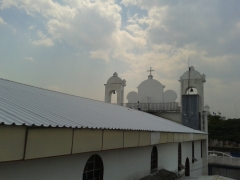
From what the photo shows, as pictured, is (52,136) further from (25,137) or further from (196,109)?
(196,109)

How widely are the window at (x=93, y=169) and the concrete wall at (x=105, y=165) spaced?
14 cm

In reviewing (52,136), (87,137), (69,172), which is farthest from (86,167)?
(52,136)

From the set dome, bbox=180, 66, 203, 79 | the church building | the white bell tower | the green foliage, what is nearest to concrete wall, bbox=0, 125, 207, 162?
the church building

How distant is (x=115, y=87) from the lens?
808 inches

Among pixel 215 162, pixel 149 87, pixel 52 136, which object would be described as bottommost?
pixel 215 162

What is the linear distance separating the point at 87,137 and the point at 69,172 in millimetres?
1308

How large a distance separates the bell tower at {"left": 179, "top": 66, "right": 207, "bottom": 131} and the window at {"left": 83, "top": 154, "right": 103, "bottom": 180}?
14495 millimetres

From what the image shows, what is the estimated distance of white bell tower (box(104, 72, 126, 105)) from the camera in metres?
20.5

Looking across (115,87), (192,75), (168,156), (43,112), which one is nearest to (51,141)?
(43,112)

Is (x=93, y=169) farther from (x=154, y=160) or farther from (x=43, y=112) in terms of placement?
(x=154, y=160)

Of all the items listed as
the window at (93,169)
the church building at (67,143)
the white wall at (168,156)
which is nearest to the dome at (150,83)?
the white wall at (168,156)

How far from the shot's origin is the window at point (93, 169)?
603cm

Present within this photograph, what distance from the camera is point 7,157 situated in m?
2.92

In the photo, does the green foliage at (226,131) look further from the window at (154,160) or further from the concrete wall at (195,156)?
the window at (154,160)
